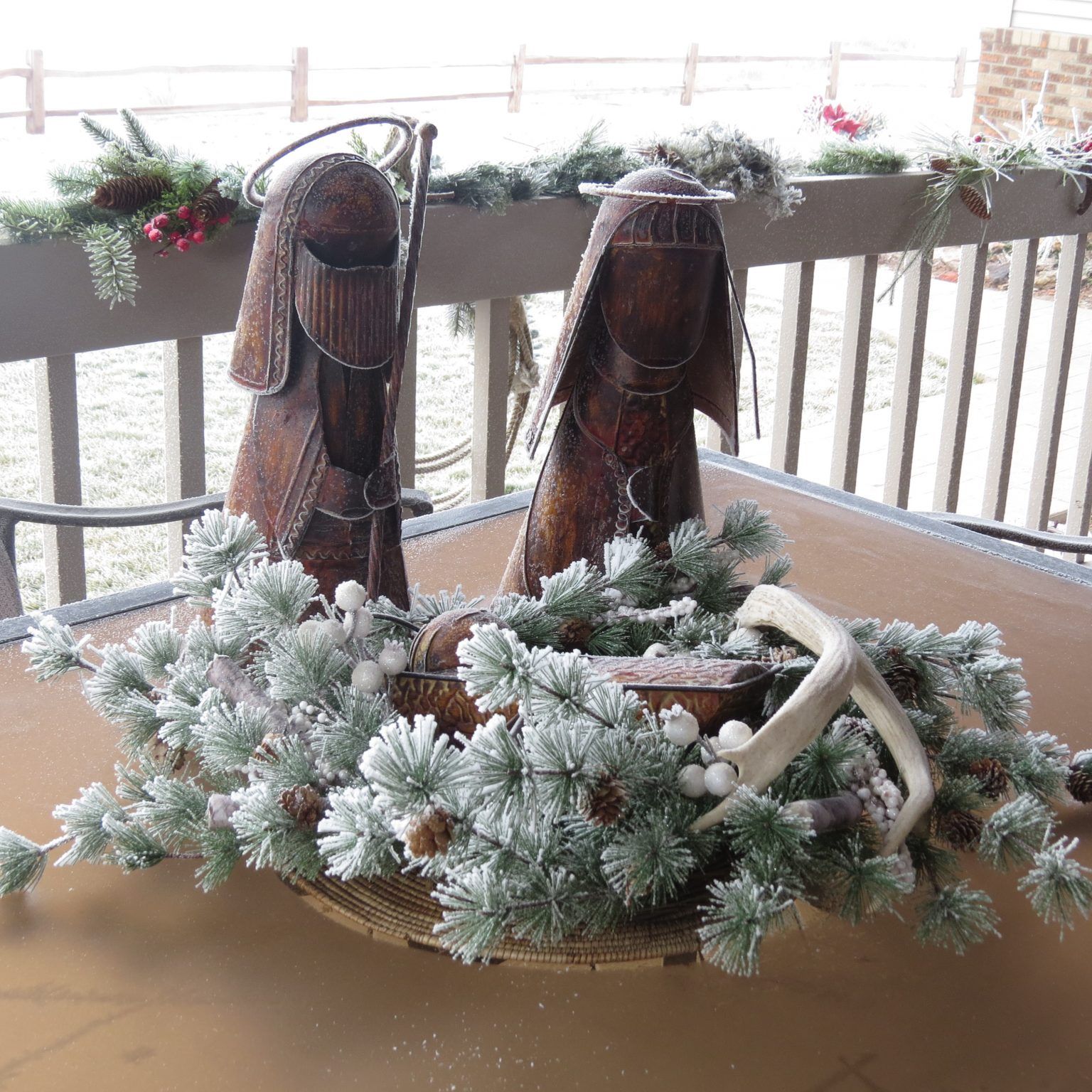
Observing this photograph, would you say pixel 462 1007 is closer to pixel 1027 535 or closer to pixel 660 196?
pixel 660 196

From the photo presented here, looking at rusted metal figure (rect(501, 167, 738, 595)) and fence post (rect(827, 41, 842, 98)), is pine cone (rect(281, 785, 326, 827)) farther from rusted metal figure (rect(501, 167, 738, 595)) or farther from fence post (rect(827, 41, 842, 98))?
fence post (rect(827, 41, 842, 98))

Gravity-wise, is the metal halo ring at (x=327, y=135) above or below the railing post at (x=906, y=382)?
above

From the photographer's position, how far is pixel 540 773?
439mm

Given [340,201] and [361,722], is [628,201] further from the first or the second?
[361,722]

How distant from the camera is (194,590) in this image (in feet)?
2.08

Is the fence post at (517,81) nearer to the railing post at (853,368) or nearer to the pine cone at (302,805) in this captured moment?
the railing post at (853,368)

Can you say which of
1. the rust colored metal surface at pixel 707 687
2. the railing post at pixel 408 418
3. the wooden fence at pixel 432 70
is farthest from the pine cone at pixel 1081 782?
the wooden fence at pixel 432 70

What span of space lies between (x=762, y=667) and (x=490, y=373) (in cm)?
121

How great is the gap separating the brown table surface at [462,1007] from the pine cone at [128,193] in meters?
0.77

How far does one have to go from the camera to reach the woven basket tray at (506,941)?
1.69 ft

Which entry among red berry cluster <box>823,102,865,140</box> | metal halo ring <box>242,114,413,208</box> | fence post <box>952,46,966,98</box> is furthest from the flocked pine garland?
fence post <box>952,46,966,98</box>

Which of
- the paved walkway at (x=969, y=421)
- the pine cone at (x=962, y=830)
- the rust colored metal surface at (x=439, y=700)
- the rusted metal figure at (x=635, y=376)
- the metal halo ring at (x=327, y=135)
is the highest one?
the metal halo ring at (x=327, y=135)

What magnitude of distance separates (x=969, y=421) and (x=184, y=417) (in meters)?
3.39

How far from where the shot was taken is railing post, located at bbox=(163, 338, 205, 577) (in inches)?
57.0
